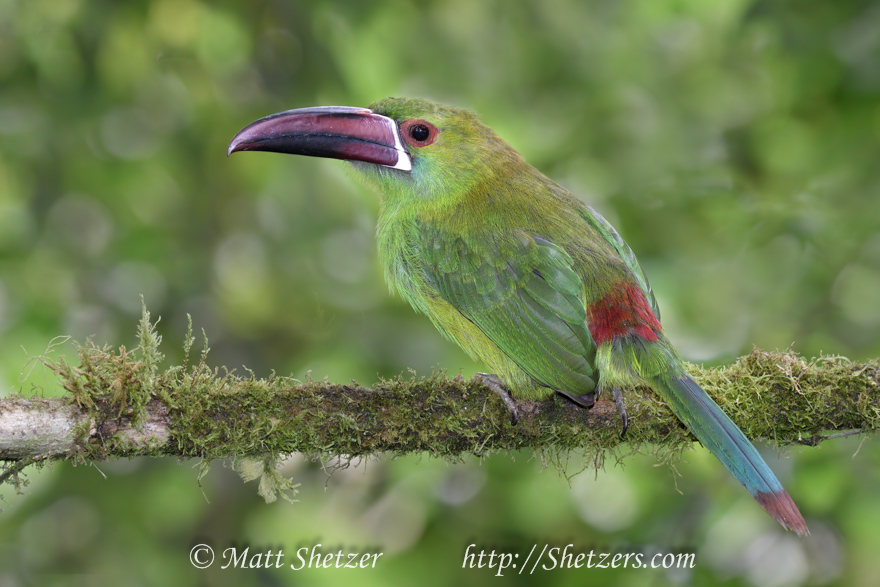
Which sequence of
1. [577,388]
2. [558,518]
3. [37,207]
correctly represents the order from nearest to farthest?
1. [577,388]
2. [558,518]
3. [37,207]

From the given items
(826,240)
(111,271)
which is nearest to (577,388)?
(826,240)

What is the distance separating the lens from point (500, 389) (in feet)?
8.89

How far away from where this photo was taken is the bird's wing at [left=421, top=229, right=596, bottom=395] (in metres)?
2.75

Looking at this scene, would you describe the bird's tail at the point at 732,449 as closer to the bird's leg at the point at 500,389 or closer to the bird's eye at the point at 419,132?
the bird's leg at the point at 500,389

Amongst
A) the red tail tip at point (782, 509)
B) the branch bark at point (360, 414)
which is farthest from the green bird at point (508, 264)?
the branch bark at point (360, 414)

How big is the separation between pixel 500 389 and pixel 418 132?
129 centimetres

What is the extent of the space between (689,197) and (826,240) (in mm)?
748

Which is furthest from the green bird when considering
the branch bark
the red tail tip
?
the branch bark

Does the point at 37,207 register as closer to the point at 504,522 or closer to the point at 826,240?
the point at 504,522

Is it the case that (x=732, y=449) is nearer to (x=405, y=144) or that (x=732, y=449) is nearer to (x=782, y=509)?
(x=782, y=509)

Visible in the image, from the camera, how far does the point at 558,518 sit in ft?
11.7

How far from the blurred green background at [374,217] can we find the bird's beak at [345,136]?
792 millimetres

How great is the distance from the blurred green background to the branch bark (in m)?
0.87

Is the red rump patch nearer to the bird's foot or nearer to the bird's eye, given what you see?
the bird's foot
